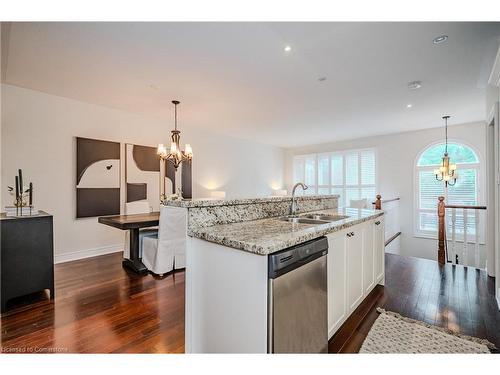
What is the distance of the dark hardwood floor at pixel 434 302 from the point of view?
1.89m

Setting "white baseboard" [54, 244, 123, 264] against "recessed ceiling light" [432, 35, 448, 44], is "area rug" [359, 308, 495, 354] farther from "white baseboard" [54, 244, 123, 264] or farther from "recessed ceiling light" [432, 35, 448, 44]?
"white baseboard" [54, 244, 123, 264]

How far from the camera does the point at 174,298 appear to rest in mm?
2473

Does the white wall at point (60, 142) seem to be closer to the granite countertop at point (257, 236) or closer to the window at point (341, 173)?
the granite countertop at point (257, 236)

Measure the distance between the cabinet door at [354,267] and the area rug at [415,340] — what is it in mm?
232

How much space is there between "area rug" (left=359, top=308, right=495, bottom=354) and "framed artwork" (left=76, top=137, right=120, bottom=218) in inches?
159

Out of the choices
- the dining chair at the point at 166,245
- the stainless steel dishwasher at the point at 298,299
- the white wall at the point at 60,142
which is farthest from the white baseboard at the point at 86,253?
the stainless steel dishwasher at the point at 298,299

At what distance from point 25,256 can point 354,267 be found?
119 inches

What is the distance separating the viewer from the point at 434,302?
2381 mm

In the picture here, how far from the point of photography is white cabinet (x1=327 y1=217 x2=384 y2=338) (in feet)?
5.68

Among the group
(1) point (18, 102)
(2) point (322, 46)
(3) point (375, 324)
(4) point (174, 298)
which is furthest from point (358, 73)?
(1) point (18, 102)

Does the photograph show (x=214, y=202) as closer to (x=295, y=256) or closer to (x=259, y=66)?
(x=295, y=256)

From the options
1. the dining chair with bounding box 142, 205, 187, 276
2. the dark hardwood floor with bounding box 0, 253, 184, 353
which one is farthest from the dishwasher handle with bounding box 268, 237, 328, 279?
the dining chair with bounding box 142, 205, 187, 276

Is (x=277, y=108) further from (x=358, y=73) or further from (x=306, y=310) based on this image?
(x=306, y=310)
